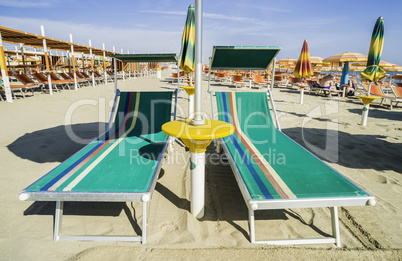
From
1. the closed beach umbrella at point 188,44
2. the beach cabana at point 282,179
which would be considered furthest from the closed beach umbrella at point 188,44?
the beach cabana at point 282,179

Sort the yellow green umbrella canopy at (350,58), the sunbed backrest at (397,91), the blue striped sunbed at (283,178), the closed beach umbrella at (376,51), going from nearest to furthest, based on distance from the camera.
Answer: the blue striped sunbed at (283,178)
the closed beach umbrella at (376,51)
the sunbed backrest at (397,91)
the yellow green umbrella canopy at (350,58)

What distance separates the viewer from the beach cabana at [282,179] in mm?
1896

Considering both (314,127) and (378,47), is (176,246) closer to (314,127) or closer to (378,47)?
(314,127)

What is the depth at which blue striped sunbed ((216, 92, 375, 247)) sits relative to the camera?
1.90 meters

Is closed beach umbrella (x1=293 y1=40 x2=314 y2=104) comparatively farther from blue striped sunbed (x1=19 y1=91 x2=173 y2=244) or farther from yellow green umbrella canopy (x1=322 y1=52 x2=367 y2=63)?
blue striped sunbed (x1=19 y1=91 x2=173 y2=244)

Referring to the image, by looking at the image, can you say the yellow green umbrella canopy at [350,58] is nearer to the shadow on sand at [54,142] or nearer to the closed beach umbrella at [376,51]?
the closed beach umbrella at [376,51]

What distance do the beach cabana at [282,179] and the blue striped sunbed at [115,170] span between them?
3.17 feet

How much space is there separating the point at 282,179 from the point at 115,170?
1799mm

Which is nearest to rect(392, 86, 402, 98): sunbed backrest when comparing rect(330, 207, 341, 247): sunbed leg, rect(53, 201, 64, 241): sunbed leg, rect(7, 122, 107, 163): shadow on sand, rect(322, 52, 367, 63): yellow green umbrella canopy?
rect(322, 52, 367, 63): yellow green umbrella canopy

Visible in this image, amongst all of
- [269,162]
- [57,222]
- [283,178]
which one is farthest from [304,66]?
[57,222]

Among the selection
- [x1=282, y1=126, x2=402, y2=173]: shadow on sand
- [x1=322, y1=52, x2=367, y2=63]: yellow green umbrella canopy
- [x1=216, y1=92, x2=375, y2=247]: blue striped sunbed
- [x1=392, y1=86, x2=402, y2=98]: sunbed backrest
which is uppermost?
[x1=322, y1=52, x2=367, y2=63]: yellow green umbrella canopy

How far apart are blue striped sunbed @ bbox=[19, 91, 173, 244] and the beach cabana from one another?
3.17 feet

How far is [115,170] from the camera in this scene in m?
2.40

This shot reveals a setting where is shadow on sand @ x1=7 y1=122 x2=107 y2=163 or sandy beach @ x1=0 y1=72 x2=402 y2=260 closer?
sandy beach @ x1=0 y1=72 x2=402 y2=260
